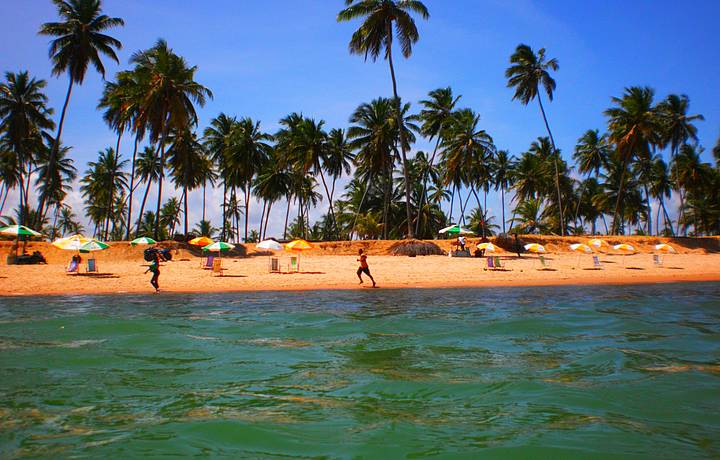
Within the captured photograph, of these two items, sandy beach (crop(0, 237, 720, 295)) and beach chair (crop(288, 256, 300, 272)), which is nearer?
sandy beach (crop(0, 237, 720, 295))

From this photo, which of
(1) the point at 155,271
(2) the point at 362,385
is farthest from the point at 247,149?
(2) the point at 362,385

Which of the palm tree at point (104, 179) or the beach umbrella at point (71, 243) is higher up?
the palm tree at point (104, 179)

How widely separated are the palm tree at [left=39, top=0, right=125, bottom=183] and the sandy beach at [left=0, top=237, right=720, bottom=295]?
1367 centimetres

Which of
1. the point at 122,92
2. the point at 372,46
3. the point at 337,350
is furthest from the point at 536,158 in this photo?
the point at 337,350

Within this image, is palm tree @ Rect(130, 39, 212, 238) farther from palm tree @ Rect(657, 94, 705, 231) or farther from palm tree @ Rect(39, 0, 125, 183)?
palm tree @ Rect(657, 94, 705, 231)

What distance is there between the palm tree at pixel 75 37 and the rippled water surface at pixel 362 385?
1123 inches

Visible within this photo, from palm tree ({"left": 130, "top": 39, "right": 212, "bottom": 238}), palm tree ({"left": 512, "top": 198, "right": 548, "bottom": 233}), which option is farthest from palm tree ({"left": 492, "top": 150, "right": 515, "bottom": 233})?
palm tree ({"left": 130, "top": 39, "right": 212, "bottom": 238})

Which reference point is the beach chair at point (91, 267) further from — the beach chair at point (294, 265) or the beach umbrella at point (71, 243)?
the beach chair at point (294, 265)

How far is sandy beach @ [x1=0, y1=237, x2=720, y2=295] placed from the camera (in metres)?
21.7

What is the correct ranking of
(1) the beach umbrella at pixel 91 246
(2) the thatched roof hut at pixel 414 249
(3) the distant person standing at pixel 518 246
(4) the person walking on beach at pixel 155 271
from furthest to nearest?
(3) the distant person standing at pixel 518 246, (2) the thatched roof hut at pixel 414 249, (1) the beach umbrella at pixel 91 246, (4) the person walking on beach at pixel 155 271

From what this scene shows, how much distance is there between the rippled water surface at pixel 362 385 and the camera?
463cm

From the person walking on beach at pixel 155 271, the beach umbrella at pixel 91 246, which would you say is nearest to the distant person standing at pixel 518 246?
the person walking on beach at pixel 155 271

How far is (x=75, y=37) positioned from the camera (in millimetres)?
35406

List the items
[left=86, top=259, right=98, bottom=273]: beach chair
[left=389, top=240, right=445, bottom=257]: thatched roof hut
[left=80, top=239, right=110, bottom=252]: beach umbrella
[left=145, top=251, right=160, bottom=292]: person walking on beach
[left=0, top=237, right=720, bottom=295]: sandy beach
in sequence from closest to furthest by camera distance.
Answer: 1. [left=145, top=251, right=160, bottom=292]: person walking on beach
2. [left=0, top=237, right=720, bottom=295]: sandy beach
3. [left=80, top=239, right=110, bottom=252]: beach umbrella
4. [left=86, top=259, right=98, bottom=273]: beach chair
5. [left=389, top=240, right=445, bottom=257]: thatched roof hut
